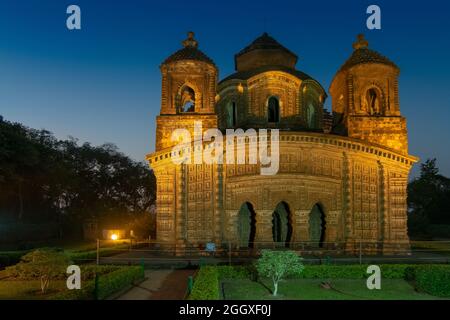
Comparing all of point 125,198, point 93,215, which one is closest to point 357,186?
point 93,215

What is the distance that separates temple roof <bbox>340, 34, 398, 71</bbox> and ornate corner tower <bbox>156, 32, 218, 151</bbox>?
908 cm

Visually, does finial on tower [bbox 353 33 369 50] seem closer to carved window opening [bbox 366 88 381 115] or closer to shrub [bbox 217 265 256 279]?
carved window opening [bbox 366 88 381 115]

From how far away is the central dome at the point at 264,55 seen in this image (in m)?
31.6

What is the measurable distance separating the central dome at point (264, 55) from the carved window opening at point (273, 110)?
3.68m

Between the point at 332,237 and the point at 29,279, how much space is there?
15.3m

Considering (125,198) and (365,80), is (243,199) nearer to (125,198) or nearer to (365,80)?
(365,80)

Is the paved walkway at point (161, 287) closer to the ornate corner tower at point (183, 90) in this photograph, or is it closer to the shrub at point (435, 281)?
the shrub at point (435, 281)

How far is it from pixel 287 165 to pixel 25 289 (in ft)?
45.5

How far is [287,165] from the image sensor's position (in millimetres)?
23703

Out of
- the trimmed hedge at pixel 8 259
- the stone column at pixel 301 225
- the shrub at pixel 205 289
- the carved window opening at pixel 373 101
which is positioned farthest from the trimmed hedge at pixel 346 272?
the trimmed hedge at pixel 8 259

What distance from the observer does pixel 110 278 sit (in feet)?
47.2

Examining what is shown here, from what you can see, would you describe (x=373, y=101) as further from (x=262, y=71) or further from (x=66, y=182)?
(x=66, y=182)

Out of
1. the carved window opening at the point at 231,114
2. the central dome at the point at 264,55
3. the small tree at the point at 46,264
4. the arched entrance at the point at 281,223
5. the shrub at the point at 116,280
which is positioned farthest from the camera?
the central dome at the point at 264,55

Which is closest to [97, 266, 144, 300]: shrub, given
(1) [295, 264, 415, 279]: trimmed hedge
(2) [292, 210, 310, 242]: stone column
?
(1) [295, 264, 415, 279]: trimmed hedge
